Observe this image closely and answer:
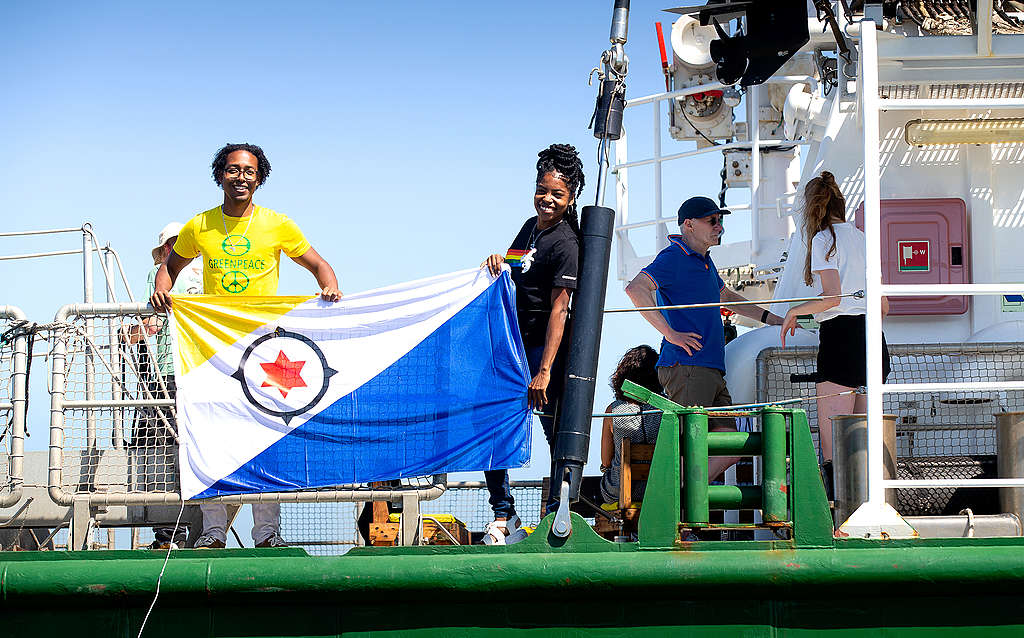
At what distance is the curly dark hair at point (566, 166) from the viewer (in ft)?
17.4

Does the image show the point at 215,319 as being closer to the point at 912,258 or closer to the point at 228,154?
→ the point at 228,154

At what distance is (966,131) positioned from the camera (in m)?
6.27

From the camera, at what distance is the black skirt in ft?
17.9

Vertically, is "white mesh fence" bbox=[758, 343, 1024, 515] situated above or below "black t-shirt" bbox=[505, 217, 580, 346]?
below

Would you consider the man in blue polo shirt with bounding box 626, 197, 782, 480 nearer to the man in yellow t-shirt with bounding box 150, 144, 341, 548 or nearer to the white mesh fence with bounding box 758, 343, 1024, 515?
the white mesh fence with bounding box 758, 343, 1024, 515

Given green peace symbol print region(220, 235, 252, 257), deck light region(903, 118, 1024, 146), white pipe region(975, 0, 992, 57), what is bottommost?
green peace symbol print region(220, 235, 252, 257)

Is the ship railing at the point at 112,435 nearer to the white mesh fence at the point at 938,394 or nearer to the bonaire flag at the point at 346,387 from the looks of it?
the bonaire flag at the point at 346,387

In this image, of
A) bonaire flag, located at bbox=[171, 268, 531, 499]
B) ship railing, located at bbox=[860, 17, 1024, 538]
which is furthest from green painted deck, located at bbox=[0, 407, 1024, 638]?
bonaire flag, located at bbox=[171, 268, 531, 499]

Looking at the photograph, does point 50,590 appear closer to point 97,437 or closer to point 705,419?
point 97,437

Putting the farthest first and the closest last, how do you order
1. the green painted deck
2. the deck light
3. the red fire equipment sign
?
1. the red fire equipment sign
2. the deck light
3. the green painted deck

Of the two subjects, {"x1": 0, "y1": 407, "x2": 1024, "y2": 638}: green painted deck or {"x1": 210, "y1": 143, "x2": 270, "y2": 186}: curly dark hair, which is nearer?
{"x1": 0, "y1": 407, "x2": 1024, "y2": 638}: green painted deck

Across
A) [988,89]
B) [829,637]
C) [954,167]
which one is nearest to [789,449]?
[829,637]

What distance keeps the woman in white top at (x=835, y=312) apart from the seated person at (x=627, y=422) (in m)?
0.82

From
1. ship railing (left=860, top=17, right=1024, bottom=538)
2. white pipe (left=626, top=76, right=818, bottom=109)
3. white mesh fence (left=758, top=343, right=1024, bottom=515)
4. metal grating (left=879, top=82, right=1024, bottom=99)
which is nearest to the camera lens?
ship railing (left=860, top=17, right=1024, bottom=538)
